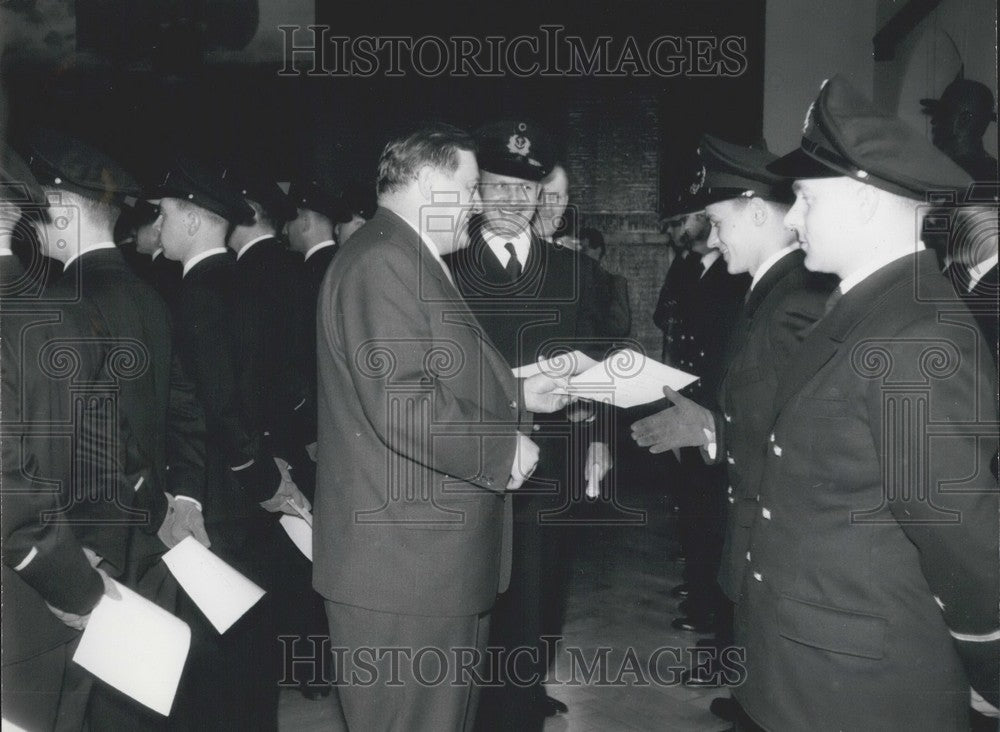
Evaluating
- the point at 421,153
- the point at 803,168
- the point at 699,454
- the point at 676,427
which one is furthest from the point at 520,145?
the point at 699,454

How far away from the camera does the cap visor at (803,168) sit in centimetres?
147

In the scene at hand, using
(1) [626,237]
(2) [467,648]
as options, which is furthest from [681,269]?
(2) [467,648]

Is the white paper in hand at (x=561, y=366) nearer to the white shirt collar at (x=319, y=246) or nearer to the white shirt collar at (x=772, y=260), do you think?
the white shirt collar at (x=772, y=260)

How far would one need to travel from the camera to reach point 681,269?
5109 millimetres

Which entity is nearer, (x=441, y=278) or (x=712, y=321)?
(x=441, y=278)

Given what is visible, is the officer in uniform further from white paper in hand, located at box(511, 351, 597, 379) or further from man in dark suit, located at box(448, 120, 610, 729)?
white paper in hand, located at box(511, 351, 597, 379)

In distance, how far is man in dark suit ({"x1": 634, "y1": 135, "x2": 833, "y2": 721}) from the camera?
2008 mm

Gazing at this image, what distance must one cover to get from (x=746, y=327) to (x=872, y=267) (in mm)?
766

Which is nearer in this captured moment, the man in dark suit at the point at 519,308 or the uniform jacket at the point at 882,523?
the uniform jacket at the point at 882,523

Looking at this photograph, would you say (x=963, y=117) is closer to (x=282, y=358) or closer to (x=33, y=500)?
(x=282, y=358)

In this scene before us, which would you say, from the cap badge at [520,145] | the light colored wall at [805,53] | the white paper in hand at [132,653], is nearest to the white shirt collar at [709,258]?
the light colored wall at [805,53]

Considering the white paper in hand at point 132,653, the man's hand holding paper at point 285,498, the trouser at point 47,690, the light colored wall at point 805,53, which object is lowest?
the trouser at point 47,690

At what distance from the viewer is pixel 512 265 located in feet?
8.53

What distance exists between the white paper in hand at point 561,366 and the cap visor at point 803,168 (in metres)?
0.70
